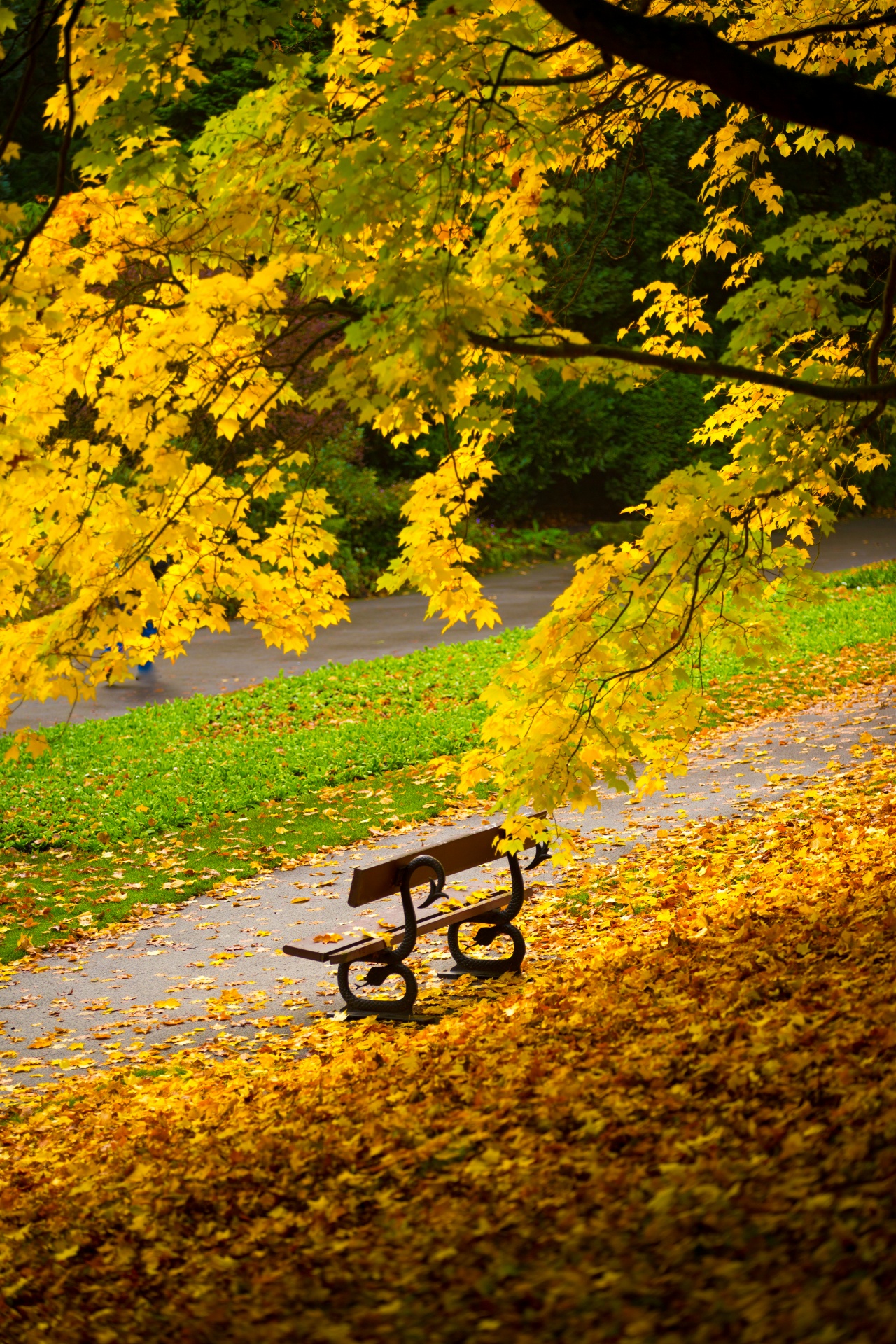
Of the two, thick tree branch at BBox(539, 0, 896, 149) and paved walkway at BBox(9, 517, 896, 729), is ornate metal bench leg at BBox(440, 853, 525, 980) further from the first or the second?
paved walkway at BBox(9, 517, 896, 729)

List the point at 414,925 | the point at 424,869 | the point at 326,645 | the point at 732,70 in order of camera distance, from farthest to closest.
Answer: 1. the point at 326,645
2. the point at 424,869
3. the point at 414,925
4. the point at 732,70

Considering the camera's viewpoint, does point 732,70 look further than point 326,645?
No

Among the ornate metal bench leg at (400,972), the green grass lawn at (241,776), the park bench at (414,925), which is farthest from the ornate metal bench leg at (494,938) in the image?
the green grass lawn at (241,776)

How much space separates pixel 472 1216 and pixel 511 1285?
1.29ft

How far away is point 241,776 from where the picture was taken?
407 inches

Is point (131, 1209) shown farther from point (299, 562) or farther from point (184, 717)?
point (184, 717)

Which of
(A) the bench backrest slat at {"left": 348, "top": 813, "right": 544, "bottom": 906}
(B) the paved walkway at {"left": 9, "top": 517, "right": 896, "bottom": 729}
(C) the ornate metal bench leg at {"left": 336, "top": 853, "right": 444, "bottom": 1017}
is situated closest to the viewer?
(A) the bench backrest slat at {"left": 348, "top": 813, "right": 544, "bottom": 906}

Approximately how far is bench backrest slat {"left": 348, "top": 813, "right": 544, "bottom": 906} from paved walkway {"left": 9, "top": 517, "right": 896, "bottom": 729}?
22.9 ft

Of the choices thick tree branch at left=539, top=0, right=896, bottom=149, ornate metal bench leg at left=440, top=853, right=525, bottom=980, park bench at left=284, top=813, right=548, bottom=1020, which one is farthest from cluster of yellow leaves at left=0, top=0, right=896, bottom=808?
ornate metal bench leg at left=440, top=853, right=525, bottom=980

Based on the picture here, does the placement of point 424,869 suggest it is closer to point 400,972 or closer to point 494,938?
point 400,972

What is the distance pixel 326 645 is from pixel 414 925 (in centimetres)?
1047

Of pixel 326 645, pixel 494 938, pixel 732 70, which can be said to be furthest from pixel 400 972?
pixel 326 645

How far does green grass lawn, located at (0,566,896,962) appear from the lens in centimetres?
818

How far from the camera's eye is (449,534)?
18.0ft
